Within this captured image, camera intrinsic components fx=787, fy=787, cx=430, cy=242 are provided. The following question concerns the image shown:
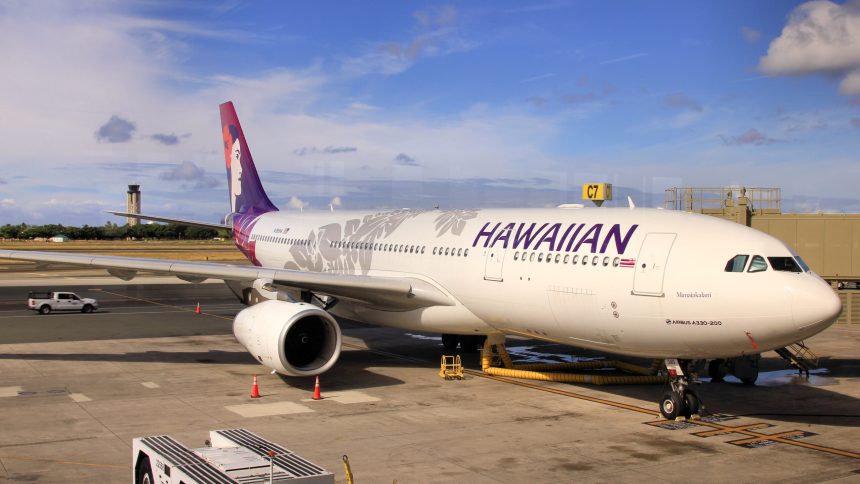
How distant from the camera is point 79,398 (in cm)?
1675

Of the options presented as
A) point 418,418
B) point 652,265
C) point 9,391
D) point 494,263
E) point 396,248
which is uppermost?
point 396,248

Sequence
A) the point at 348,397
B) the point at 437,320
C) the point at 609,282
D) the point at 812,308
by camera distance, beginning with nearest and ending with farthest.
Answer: the point at 812,308 < the point at 609,282 < the point at 348,397 < the point at 437,320

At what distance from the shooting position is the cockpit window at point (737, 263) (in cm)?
1391

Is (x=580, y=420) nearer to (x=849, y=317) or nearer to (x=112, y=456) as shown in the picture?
(x=112, y=456)

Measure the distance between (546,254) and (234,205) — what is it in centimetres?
2196

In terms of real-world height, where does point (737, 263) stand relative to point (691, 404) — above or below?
above

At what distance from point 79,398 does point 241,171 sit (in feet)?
60.8

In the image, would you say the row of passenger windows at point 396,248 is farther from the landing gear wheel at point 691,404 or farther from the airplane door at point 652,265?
the landing gear wheel at point 691,404

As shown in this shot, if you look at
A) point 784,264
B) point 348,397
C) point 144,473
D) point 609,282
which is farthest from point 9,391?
point 784,264

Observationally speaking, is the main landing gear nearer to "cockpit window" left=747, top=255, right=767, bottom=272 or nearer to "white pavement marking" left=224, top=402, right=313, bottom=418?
"cockpit window" left=747, top=255, right=767, bottom=272

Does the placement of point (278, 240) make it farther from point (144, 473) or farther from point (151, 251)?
point (151, 251)

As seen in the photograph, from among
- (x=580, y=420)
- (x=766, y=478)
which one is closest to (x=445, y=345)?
(x=580, y=420)

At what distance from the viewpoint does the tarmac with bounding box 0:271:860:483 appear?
39.5 ft

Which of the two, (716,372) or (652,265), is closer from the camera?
(652,265)
